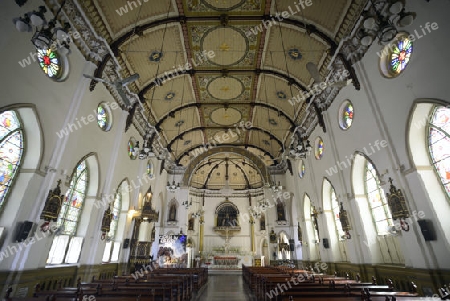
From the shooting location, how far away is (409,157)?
6938 mm

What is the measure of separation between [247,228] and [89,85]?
72.4 ft

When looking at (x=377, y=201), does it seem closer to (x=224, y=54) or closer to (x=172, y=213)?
(x=224, y=54)

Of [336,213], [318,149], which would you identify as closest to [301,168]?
[318,149]

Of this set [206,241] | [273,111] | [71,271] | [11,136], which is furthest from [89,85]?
[206,241]

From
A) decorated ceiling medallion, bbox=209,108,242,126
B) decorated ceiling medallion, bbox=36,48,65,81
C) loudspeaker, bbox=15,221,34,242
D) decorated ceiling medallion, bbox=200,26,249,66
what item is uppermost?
decorated ceiling medallion, bbox=209,108,242,126

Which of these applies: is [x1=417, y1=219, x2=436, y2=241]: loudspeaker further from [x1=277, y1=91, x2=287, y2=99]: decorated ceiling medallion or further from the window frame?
the window frame

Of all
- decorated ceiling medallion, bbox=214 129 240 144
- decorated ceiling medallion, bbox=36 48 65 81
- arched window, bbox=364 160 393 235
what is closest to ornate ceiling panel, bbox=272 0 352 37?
arched window, bbox=364 160 393 235

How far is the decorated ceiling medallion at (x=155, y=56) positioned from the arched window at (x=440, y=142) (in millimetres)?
11423

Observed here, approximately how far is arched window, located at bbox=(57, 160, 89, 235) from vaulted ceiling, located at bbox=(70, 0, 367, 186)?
4.43 m

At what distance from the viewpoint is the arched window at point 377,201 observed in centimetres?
898

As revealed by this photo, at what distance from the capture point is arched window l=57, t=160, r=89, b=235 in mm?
9008

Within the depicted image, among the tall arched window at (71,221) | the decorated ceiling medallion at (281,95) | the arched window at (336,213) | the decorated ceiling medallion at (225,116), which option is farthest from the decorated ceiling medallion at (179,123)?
the arched window at (336,213)

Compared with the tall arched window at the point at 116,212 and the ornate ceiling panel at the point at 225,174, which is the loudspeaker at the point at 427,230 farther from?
the ornate ceiling panel at the point at 225,174

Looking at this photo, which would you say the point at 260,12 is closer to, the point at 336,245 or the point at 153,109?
the point at 153,109
